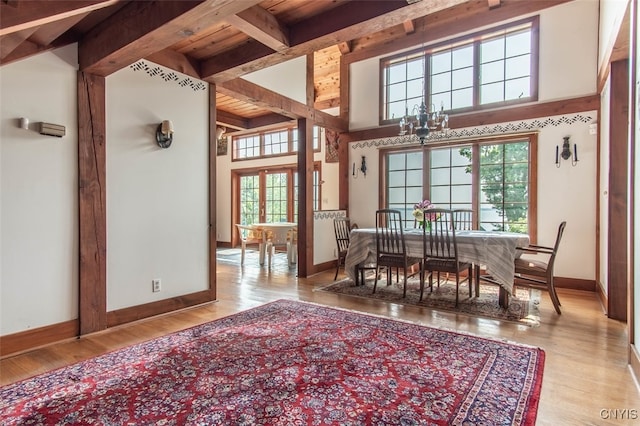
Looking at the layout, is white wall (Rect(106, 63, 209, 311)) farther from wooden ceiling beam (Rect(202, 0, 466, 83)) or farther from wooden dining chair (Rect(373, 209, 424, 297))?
wooden dining chair (Rect(373, 209, 424, 297))

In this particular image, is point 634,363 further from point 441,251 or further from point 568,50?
point 568,50

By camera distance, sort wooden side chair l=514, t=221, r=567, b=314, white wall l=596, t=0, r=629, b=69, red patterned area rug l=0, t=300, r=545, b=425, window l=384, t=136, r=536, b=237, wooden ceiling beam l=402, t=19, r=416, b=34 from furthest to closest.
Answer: wooden ceiling beam l=402, t=19, r=416, b=34, window l=384, t=136, r=536, b=237, wooden side chair l=514, t=221, r=567, b=314, white wall l=596, t=0, r=629, b=69, red patterned area rug l=0, t=300, r=545, b=425

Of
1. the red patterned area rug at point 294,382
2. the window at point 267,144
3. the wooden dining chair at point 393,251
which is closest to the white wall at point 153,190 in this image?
the red patterned area rug at point 294,382

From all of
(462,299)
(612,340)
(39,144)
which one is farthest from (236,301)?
(612,340)

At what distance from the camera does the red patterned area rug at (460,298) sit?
3.34 meters

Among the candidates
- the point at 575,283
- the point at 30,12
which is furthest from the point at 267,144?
the point at 30,12

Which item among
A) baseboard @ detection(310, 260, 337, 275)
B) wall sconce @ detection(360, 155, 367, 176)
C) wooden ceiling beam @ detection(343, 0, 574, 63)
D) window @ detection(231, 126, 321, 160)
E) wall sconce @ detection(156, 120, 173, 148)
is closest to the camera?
wall sconce @ detection(156, 120, 173, 148)

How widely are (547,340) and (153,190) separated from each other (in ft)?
12.0

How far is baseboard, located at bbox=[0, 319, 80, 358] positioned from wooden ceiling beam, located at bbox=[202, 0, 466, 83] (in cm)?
267

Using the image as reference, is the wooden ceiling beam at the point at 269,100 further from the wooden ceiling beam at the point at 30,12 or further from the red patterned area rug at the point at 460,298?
the red patterned area rug at the point at 460,298

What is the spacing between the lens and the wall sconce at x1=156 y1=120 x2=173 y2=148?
10.7 ft

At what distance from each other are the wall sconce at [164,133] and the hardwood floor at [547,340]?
169 centimetres

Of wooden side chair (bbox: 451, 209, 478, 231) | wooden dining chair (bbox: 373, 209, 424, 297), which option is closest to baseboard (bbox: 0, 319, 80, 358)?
wooden dining chair (bbox: 373, 209, 424, 297)

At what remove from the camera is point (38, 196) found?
8.40 feet
